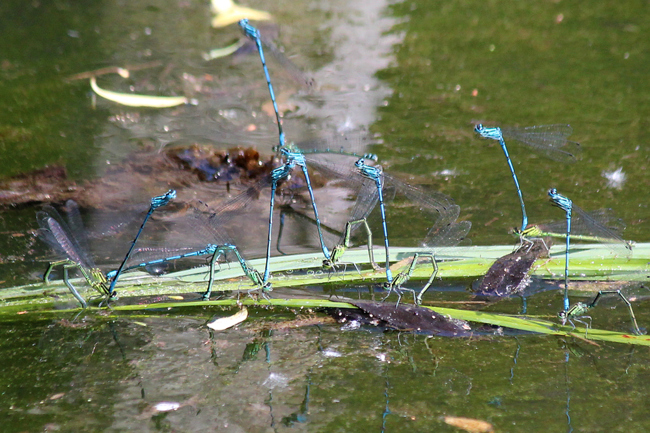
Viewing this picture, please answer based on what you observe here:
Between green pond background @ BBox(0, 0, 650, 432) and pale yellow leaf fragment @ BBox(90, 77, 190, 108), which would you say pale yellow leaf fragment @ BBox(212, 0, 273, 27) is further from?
pale yellow leaf fragment @ BBox(90, 77, 190, 108)

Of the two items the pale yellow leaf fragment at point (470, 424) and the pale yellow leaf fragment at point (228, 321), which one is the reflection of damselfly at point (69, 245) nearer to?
the pale yellow leaf fragment at point (228, 321)

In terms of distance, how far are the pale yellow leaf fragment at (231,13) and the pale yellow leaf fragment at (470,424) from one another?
19.7 ft

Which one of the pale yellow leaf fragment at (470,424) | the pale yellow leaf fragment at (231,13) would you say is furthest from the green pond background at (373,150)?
the pale yellow leaf fragment at (231,13)

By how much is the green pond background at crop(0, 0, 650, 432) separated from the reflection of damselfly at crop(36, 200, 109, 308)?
0.57ft

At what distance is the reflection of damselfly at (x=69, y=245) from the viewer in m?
3.04

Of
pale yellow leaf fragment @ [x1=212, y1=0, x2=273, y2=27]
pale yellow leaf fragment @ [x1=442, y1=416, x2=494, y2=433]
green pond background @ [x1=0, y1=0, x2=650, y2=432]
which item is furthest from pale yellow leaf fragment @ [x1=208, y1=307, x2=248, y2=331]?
pale yellow leaf fragment @ [x1=212, y1=0, x2=273, y2=27]

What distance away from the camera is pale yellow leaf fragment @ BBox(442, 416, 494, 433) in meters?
2.01

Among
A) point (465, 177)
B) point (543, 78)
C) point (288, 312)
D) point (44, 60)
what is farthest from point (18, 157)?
point (543, 78)

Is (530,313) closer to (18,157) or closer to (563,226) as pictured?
(563,226)

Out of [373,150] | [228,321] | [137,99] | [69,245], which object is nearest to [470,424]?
[228,321]

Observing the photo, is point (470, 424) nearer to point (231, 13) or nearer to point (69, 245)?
point (69, 245)

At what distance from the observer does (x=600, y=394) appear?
2.20 m

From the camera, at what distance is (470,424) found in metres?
2.04

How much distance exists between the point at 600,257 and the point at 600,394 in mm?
1175
